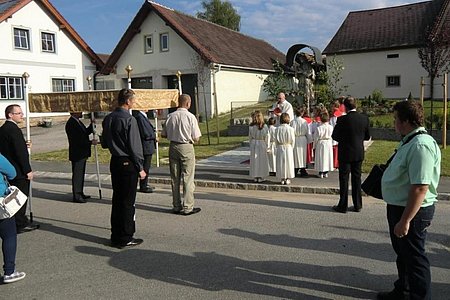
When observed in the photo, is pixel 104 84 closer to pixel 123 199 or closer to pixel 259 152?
pixel 259 152

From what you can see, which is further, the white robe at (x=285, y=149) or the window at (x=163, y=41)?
the window at (x=163, y=41)

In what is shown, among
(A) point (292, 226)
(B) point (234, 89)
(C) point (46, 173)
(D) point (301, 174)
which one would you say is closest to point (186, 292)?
(A) point (292, 226)

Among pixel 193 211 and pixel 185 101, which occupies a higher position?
pixel 185 101

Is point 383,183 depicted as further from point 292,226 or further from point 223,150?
point 223,150

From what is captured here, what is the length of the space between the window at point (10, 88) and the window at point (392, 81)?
84.8ft

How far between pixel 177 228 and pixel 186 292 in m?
2.45

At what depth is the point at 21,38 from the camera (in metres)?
30.6

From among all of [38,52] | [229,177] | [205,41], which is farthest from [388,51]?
[38,52]

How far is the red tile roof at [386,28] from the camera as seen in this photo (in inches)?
1205

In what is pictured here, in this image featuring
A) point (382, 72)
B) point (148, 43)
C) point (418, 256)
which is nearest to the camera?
point (418, 256)

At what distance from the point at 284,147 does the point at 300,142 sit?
4.71 feet

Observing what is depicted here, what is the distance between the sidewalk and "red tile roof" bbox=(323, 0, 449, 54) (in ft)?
67.0

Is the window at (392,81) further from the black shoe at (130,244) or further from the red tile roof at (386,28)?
the black shoe at (130,244)

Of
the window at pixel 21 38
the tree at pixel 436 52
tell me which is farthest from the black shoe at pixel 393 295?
the window at pixel 21 38
